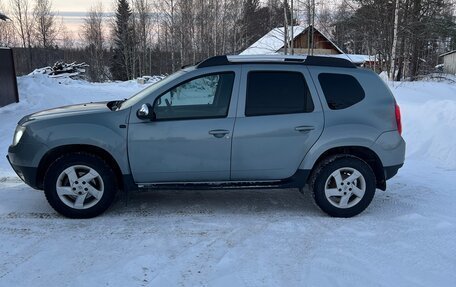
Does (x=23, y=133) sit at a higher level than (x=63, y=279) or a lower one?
higher

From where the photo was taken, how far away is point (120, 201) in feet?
18.0

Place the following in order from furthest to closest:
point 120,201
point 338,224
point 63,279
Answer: point 120,201 < point 338,224 < point 63,279

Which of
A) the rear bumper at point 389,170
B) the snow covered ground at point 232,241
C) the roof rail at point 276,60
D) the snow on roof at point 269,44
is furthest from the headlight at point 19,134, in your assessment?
the snow on roof at point 269,44

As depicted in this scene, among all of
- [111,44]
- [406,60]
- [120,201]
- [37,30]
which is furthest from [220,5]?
[120,201]

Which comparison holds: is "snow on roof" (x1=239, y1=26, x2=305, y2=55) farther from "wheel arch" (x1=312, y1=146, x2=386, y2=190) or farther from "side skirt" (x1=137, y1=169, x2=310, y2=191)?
"side skirt" (x1=137, y1=169, x2=310, y2=191)

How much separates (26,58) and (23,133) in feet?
206

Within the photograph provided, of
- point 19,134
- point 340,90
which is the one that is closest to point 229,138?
point 340,90

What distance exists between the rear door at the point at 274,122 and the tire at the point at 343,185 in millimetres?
316

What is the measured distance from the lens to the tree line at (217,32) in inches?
992

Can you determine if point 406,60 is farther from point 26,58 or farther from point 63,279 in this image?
point 26,58

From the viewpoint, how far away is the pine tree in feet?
175

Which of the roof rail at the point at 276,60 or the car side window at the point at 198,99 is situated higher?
the roof rail at the point at 276,60

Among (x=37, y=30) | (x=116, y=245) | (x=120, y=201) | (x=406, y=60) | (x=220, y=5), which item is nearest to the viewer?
(x=116, y=245)

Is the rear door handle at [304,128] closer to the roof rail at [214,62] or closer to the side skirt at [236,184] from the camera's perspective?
the side skirt at [236,184]
